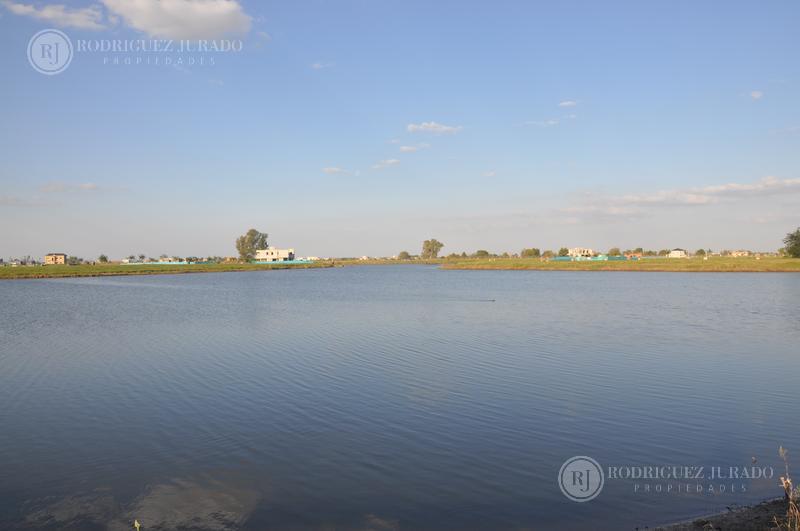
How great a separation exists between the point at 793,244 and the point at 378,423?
150 m

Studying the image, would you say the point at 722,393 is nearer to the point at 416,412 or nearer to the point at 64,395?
the point at 416,412

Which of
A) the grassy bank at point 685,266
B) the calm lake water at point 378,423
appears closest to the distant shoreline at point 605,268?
the grassy bank at point 685,266

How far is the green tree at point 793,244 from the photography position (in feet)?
408

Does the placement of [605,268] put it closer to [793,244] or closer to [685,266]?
[685,266]

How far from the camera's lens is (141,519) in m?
8.44

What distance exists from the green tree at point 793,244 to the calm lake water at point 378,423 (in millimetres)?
120481

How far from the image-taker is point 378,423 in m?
13.5

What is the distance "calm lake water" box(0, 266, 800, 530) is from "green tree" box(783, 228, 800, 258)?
395ft

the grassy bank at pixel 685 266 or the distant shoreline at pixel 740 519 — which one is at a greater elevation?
the grassy bank at pixel 685 266

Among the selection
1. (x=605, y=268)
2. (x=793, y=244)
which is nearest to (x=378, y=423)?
(x=605, y=268)

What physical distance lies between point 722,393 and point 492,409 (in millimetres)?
7784

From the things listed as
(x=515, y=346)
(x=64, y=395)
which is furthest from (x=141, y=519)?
(x=515, y=346)

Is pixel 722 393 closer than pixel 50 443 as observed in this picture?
No

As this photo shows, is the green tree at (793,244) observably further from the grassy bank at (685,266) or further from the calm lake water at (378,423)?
the calm lake water at (378,423)
